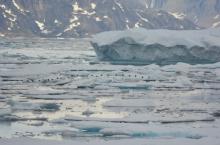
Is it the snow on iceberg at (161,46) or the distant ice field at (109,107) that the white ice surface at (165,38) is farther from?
the distant ice field at (109,107)

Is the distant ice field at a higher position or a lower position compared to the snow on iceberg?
lower

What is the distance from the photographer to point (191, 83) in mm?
25609

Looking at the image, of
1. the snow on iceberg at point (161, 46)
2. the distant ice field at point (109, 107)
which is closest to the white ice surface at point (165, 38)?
the snow on iceberg at point (161, 46)

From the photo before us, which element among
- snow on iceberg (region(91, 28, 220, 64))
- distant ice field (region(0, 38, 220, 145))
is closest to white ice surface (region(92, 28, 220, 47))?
snow on iceberg (region(91, 28, 220, 64))

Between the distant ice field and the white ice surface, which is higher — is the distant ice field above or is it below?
below

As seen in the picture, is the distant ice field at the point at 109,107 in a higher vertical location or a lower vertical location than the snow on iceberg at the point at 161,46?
lower

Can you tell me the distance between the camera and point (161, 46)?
3912cm

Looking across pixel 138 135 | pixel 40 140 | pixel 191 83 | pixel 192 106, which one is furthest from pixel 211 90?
pixel 40 140

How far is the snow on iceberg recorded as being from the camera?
38.8m

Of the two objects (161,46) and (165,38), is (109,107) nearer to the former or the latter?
(161,46)

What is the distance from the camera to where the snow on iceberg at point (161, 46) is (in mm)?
38844

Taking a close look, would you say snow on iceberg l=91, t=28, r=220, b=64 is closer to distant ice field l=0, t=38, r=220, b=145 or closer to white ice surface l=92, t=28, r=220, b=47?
white ice surface l=92, t=28, r=220, b=47

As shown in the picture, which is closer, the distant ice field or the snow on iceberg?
the distant ice field

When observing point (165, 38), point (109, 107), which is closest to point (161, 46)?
point (165, 38)
